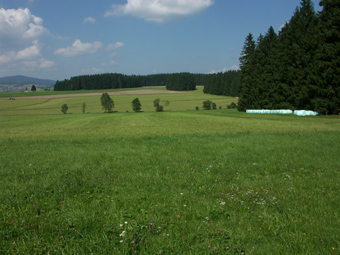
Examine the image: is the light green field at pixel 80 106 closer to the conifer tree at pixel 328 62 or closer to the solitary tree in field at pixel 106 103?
the solitary tree in field at pixel 106 103

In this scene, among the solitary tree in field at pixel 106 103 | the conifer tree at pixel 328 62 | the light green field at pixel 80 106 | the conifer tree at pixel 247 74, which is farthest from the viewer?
the light green field at pixel 80 106

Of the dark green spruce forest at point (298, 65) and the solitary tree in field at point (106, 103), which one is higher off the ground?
the dark green spruce forest at point (298, 65)

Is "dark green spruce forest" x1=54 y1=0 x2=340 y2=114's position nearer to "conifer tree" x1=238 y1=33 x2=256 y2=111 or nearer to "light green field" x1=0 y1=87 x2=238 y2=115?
"conifer tree" x1=238 y1=33 x2=256 y2=111

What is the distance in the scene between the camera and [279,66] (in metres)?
50.4

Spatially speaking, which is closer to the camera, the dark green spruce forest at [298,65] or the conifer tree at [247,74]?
the dark green spruce forest at [298,65]

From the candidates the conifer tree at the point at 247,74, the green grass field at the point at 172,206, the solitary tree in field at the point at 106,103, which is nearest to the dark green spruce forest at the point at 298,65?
the conifer tree at the point at 247,74

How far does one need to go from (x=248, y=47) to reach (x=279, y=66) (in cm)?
1511

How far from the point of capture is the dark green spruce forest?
35188 millimetres

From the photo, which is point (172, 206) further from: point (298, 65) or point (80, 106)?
point (80, 106)

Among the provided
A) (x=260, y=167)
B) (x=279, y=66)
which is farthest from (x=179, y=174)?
(x=279, y=66)

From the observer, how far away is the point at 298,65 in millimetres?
43562

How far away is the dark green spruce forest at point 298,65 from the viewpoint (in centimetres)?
3519

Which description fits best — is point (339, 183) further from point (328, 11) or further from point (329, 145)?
point (328, 11)

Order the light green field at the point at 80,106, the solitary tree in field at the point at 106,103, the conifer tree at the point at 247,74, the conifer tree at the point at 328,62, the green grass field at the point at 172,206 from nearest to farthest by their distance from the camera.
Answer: the green grass field at the point at 172,206 < the conifer tree at the point at 328,62 < the conifer tree at the point at 247,74 < the solitary tree in field at the point at 106,103 < the light green field at the point at 80,106
